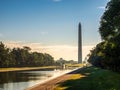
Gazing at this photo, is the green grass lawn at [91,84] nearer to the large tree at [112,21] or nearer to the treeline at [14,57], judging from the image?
the large tree at [112,21]

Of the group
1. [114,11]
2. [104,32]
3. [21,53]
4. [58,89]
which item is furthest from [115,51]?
[21,53]

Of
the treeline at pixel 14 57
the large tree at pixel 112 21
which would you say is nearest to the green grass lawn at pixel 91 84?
the large tree at pixel 112 21

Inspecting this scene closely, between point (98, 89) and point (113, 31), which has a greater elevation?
point (113, 31)

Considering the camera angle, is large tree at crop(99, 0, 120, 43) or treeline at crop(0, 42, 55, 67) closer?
large tree at crop(99, 0, 120, 43)

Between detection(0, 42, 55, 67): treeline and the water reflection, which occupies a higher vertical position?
detection(0, 42, 55, 67): treeline

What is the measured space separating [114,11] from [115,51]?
85.3 ft

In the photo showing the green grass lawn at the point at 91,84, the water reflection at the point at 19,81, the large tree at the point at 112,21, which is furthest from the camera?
the water reflection at the point at 19,81

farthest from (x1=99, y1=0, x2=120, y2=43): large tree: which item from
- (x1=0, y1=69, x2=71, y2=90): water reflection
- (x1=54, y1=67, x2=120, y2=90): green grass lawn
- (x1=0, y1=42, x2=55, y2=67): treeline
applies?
(x1=0, y1=42, x2=55, y2=67): treeline

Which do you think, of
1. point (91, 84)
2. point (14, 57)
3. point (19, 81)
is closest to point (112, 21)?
point (91, 84)

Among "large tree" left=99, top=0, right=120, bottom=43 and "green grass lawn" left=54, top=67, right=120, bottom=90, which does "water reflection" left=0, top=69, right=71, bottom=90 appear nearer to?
"green grass lawn" left=54, top=67, right=120, bottom=90

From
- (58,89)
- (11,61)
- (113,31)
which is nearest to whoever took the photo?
(58,89)

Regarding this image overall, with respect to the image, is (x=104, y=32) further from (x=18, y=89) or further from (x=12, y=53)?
(x=12, y=53)

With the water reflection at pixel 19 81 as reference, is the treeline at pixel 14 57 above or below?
above

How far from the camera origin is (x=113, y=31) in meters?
45.3
